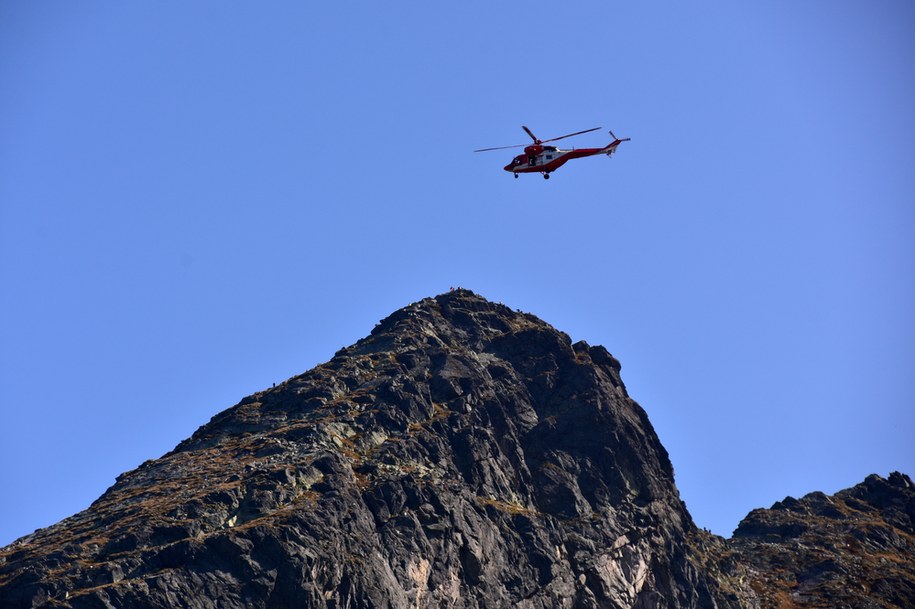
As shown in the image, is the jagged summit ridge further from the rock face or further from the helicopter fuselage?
the helicopter fuselage

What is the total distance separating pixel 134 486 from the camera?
185 m

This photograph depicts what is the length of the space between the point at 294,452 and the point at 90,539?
2770 cm

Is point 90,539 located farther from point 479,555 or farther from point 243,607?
point 479,555

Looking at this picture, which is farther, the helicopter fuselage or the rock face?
the helicopter fuselage

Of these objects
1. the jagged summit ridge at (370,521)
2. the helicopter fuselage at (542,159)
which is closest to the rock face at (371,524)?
the jagged summit ridge at (370,521)

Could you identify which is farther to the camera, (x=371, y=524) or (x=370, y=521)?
(x=370, y=521)

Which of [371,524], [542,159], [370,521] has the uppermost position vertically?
[542,159]

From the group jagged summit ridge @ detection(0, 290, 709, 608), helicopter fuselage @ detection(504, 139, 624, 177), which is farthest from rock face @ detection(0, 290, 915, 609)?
helicopter fuselage @ detection(504, 139, 624, 177)

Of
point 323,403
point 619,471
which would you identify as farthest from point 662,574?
point 323,403

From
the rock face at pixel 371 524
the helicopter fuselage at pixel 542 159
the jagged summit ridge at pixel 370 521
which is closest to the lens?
the rock face at pixel 371 524

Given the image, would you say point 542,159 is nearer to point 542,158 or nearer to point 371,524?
point 542,158

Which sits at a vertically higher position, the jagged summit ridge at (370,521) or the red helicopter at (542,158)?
the red helicopter at (542,158)

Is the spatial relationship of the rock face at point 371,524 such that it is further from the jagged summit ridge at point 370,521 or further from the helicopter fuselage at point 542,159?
the helicopter fuselage at point 542,159

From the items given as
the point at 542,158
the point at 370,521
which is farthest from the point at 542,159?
the point at 370,521
